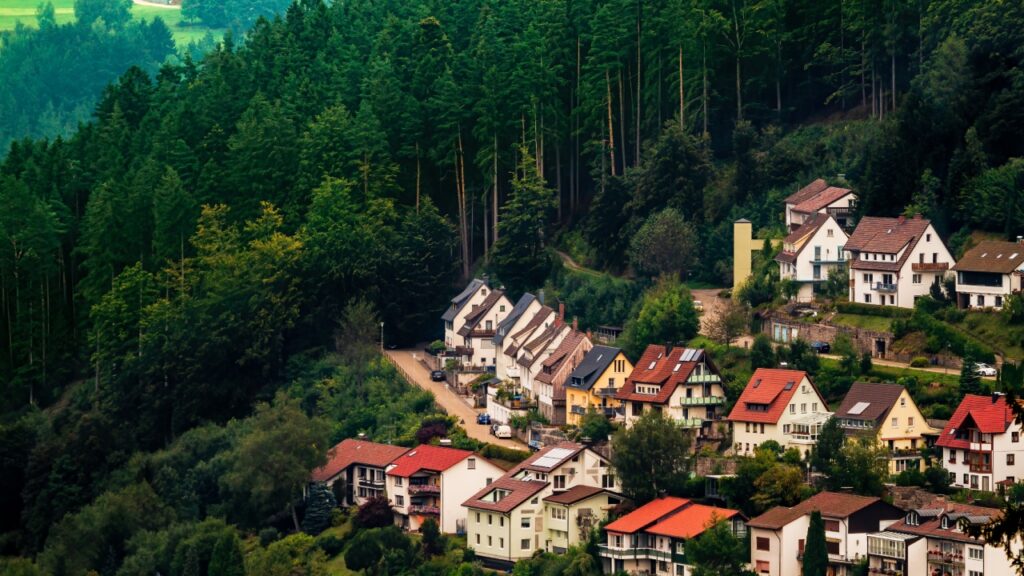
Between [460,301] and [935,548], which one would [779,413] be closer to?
[935,548]

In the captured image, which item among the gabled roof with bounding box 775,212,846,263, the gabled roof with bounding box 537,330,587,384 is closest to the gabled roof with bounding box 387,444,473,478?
the gabled roof with bounding box 537,330,587,384

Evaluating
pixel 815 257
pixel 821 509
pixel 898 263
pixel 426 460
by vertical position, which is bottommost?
pixel 821 509

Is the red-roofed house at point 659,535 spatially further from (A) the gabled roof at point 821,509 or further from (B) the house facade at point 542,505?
(B) the house facade at point 542,505

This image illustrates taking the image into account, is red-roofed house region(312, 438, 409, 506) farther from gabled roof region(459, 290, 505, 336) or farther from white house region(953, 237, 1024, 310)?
white house region(953, 237, 1024, 310)

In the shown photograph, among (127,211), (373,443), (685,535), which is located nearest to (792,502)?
(685,535)

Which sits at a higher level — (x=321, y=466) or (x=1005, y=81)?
(x=1005, y=81)

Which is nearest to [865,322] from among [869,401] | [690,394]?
[690,394]

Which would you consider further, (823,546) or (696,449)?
(696,449)

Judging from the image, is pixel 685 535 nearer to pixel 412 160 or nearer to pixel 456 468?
pixel 456 468
